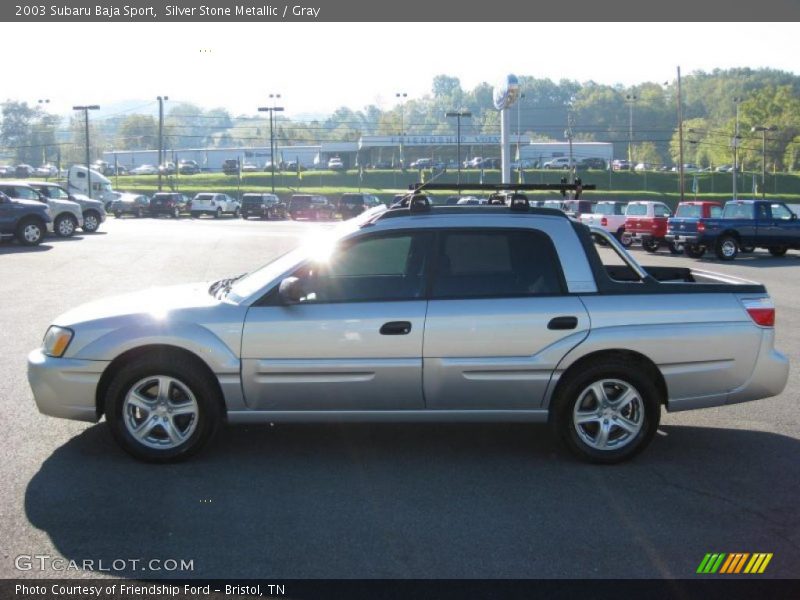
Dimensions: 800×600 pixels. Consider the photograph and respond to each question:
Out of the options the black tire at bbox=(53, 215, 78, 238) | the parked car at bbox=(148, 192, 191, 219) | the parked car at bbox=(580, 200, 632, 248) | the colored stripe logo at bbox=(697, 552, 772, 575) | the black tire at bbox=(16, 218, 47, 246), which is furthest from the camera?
the parked car at bbox=(148, 192, 191, 219)

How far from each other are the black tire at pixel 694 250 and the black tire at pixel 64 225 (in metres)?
20.1

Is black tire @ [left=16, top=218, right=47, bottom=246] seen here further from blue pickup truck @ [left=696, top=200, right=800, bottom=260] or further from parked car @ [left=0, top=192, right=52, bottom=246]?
blue pickup truck @ [left=696, top=200, right=800, bottom=260]

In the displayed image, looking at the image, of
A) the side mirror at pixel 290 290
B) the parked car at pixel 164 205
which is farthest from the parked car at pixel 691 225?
the parked car at pixel 164 205

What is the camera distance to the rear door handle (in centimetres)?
591

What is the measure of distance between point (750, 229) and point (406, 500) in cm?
2363

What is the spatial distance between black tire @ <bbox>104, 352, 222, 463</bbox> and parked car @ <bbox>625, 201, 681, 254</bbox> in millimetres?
23605

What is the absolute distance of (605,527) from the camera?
4.90 metres

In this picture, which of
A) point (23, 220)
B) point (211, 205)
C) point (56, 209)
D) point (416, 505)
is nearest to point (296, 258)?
point (416, 505)

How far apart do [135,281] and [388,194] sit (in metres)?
63.5

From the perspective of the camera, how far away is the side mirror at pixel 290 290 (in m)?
5.83

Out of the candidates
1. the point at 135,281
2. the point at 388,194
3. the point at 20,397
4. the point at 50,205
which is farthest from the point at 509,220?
the point at 388,194

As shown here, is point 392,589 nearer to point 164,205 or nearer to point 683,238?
point 683,238

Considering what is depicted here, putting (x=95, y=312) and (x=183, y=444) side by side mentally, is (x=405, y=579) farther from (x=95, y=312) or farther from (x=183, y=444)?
(x=95, y=312)

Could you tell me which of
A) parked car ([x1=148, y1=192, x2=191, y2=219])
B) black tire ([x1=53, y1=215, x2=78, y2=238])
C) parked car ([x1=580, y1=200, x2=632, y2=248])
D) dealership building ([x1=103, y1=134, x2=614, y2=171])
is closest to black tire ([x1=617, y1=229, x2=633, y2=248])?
parked car ([x1=580, y1=200, x2=632, y2=248])
